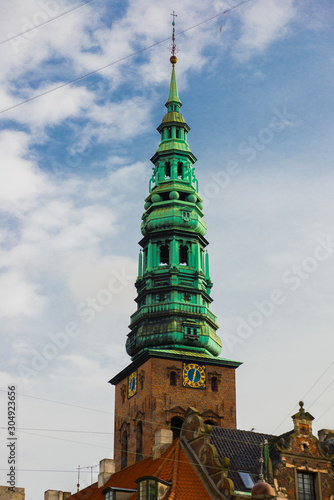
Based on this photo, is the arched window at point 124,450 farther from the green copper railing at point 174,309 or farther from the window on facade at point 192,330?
the green copper railing at point 174,309

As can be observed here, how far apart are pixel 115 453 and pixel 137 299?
10151mm

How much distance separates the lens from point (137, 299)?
63594mm

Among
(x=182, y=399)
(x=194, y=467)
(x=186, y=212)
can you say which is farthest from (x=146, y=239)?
(x=194, y=467)

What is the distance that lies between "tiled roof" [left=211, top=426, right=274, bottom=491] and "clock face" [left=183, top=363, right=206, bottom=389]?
9128 mm

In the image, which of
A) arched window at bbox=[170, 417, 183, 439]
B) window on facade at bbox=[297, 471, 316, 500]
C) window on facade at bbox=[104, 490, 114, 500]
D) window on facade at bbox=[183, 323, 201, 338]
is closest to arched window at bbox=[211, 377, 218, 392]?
window on facade at bbox=[183, 323, 201, 338]

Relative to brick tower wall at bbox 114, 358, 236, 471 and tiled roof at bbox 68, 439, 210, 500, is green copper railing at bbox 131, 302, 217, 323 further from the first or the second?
tiled roof at bbox 68, 439, 210, 500

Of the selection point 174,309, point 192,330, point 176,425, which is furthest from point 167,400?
point 174,309

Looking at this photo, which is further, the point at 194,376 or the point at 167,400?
the point at 194,376

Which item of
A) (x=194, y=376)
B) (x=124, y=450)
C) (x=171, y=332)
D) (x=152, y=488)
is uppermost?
(x=171, y=332)

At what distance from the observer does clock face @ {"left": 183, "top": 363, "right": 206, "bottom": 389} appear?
193ft

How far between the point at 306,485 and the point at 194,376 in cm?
1507

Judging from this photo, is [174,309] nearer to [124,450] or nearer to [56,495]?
[124,450]

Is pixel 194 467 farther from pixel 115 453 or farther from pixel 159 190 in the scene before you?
pixel 159 190

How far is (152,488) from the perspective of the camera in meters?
43.9
